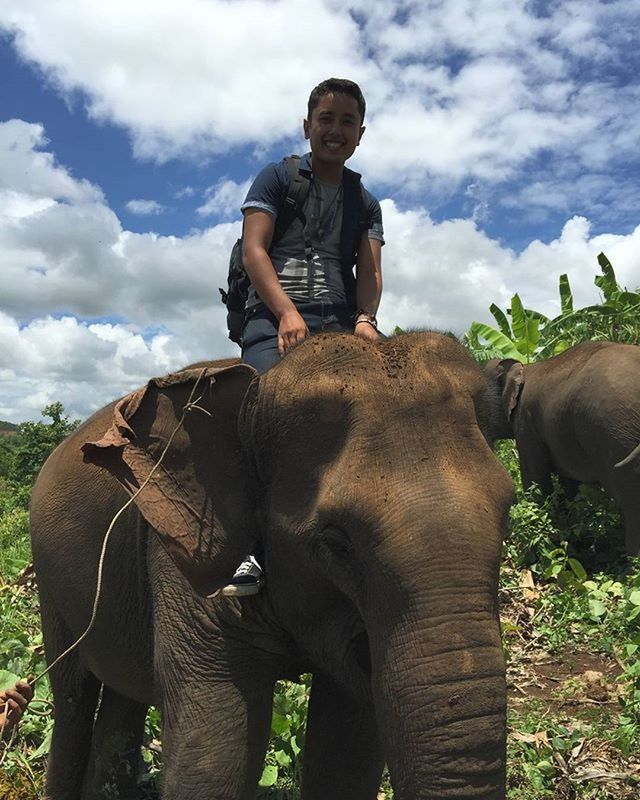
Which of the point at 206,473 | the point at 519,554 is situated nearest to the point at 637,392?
the point at 519,554

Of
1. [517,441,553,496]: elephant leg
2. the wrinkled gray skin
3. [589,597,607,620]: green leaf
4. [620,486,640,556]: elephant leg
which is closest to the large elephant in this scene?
[589,597,607,620]: green leaf

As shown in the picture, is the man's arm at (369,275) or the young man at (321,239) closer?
the young man at (321,239)

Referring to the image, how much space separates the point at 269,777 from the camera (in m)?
4.17

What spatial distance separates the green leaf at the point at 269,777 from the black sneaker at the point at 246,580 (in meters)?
1.85

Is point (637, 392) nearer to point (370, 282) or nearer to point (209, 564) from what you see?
point (370, 282)

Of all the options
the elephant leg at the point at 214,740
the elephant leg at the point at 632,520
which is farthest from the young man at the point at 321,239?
the elephant leg at the point at 632,520

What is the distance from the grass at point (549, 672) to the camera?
419 cm

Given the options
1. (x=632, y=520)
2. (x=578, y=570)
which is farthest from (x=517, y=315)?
(x=578, y=570)

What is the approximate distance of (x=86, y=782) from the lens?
425cm

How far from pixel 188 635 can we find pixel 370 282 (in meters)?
1.74

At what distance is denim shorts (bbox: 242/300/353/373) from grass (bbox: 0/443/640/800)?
1680 mm

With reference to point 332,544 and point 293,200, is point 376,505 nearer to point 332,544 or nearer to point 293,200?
point 332,544

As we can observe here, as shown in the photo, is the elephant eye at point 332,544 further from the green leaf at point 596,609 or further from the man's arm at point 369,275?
the green leaf at point 596,609

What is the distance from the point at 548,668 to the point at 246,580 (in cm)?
395
